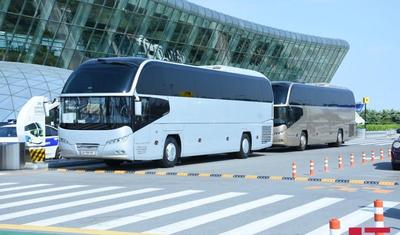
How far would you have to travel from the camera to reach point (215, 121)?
80.9 ft

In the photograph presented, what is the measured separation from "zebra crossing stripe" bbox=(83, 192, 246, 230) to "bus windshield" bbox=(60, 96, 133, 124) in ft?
22.8

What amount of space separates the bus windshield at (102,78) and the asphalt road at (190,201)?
270cm

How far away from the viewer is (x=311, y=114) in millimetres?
34156

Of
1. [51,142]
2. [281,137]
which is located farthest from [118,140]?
[281,137]

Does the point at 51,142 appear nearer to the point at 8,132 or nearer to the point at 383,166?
the point at 8,132

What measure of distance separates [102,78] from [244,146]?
358 inches

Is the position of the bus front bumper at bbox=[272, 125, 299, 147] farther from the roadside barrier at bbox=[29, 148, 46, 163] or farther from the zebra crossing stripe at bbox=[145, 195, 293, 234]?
the zebra crossing stripe at bbox=[145, 195, 293, 234]

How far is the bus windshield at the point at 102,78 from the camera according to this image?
19703 millimetres

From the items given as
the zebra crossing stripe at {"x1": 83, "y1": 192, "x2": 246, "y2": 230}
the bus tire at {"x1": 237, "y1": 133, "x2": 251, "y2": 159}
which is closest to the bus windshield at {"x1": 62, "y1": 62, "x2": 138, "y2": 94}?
the zebra crossing stripe at {"x1": 83, "y1": 192, "x2": 246, "y2": 230}

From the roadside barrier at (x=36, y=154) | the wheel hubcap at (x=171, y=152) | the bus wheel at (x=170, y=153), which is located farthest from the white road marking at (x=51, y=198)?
the roadside barrier at (x=36, y=154)

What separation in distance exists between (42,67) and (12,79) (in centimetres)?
474

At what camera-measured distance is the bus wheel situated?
70.5 feet

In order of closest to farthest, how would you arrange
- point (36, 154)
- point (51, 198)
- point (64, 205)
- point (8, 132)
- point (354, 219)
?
1. point (354, 219)
2. point (64, 205)
3. point (51, 198)
4. point (36, 154)
5. point (8, 132)

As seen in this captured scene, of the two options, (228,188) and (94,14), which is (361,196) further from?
(94,14)
